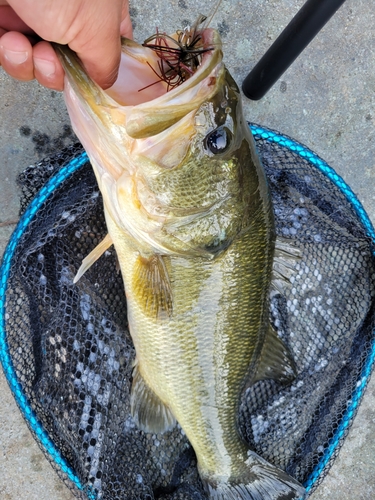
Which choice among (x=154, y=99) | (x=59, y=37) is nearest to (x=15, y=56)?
(x=59, y=37)

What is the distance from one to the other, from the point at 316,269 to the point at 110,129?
130 centimetres

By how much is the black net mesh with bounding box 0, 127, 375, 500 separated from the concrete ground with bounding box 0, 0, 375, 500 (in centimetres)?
42

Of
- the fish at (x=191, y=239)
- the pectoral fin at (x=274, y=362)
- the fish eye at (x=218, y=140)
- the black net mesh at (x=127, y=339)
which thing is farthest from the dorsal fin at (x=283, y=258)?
the fish eye at (x=218, y=140)

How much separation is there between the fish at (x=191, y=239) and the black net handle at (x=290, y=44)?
2.25 feet

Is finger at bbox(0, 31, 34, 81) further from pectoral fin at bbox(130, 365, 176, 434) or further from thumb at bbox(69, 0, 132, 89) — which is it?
pectoral fin at bbox(130, 365, 176, 434)

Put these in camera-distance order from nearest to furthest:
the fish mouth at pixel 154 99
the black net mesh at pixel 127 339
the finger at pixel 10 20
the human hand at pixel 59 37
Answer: the human hand at pixel 59 37
the fish mouth at pixel 154 99
the finger at pixel 10 20
the black net mesh at pixel 127 339

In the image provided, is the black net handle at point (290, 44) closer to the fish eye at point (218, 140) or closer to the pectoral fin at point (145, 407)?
→ the fish eye at point (218, 140)

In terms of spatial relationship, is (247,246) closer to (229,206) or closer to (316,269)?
(229,206)

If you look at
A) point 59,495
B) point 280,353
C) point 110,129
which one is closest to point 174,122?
point 110,129

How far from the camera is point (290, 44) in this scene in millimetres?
1856

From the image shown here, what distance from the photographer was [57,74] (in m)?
1.16

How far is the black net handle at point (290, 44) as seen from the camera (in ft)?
5.38

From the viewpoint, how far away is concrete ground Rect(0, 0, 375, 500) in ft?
6.97

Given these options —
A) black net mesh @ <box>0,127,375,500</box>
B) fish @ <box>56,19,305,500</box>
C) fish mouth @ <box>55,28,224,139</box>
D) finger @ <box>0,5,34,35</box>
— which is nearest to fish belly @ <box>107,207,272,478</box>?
fish @ <box>56,19,305,500</box>
